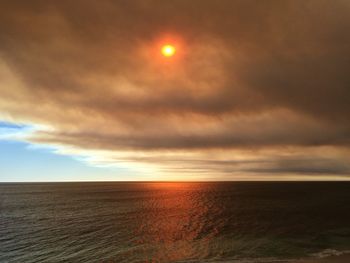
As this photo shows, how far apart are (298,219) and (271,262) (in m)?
41.2

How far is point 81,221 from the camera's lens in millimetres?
66750

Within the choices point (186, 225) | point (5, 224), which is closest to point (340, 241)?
point (186, 225)

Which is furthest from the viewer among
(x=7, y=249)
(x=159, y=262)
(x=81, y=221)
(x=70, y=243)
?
(x=81, y=221)

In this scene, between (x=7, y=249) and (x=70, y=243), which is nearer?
(x=7, y=249)

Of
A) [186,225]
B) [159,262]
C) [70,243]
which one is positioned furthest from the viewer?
[186,225]

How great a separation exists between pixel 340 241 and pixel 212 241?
20880 millimetres

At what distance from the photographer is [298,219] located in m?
67.5

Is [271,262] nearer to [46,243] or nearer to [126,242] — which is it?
[126,242]

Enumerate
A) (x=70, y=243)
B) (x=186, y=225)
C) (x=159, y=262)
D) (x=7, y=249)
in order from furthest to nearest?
(x=186, y=225) → (x=70, y=243) → (x=7, y=249) → (x=159, y=262)

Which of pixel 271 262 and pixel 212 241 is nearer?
pixel 271 262

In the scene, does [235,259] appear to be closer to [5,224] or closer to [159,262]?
[159,262]

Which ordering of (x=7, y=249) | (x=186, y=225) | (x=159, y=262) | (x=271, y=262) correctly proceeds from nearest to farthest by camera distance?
1. (x=271, y=262)
2. (x=159, y=262)
3. (x=7, y=249)
4. (x=186, y=225)

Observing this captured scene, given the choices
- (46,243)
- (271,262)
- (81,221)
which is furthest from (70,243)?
(271,262)

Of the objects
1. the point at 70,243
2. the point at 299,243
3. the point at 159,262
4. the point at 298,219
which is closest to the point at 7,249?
the point at 70,243
